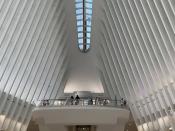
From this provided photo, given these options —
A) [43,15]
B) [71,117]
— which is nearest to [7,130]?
[71,117]

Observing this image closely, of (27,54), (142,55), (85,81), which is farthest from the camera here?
(85,81)

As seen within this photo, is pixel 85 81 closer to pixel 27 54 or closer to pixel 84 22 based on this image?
pixel 84 22

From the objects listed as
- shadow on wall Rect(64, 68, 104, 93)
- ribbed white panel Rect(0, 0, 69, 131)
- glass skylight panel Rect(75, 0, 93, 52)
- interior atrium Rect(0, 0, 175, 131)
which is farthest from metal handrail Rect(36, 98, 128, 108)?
shadow on wall Rect(64, 68, 104, 93)

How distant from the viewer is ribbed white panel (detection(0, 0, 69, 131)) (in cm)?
2572

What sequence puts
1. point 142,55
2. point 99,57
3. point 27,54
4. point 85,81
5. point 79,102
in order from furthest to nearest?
point 85,81 → point 99,57 → point 27,54 → point 142,55 → point 79,102

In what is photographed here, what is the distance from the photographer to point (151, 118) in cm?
2988

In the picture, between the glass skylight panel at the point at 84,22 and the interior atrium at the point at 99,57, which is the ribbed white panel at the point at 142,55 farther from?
the glass skylight panel at the point at 84,22

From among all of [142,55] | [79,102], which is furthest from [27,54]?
[142,55]

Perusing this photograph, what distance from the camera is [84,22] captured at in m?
37.2

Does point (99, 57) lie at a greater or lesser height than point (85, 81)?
greater

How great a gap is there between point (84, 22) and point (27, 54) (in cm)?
1006

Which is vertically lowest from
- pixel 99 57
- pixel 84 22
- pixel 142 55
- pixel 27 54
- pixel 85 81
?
pixel 142 55

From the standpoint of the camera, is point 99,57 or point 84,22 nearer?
point 84,22

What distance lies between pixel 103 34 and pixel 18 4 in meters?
A: 12.8
